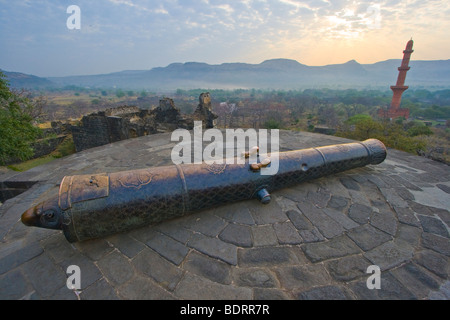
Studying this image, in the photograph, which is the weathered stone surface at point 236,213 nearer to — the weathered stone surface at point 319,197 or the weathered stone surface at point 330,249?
the weathered stone surface at point 330,249

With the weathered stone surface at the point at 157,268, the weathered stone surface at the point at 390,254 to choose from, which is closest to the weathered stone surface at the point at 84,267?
the weathered stone surface at the point at 157,268

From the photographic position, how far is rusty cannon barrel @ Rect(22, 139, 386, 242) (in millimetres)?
1651

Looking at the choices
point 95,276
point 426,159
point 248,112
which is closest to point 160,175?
point 95,276

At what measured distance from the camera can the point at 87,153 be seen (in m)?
4.38

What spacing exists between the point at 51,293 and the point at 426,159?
6117mm

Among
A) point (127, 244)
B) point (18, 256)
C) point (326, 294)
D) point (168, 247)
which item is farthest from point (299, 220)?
point (18, 256)

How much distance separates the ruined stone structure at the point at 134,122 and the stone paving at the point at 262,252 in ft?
24.8

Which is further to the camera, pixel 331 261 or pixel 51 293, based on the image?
pixel 331 261

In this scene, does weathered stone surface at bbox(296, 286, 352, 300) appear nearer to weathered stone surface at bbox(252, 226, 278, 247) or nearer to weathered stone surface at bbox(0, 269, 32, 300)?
weathered stone surface at bbox(252, 226, 278, 247)

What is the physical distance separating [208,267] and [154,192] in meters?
0.80

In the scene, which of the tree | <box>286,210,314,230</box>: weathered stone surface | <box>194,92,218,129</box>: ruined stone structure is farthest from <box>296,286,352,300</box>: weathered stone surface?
<box>194,92,218,129</box>: ruined stone structure
